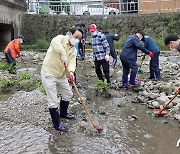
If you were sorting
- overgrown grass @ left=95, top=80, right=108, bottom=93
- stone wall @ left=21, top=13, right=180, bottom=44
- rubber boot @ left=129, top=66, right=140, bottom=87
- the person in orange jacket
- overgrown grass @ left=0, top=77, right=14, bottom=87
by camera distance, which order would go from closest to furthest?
overgrown grass @ left=95, top=80, right=108, bottom=93 → rubber boot @ left=129, top=66, right=140, bottom=87 → overgrown grass @ left=0, top=77, right=14, bottom=87 → the person in orange jacket → stone wall @ left=21, top=13, right=180, bottom=44

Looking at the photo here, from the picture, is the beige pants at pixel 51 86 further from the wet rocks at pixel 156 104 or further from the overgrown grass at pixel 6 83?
the overgrown grass at pixel 6 83

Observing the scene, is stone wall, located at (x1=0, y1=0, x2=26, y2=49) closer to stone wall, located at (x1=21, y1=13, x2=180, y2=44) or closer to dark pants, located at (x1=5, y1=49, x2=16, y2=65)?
stone wall, located at (x1=21, y1=13, x2=180, y2=44)

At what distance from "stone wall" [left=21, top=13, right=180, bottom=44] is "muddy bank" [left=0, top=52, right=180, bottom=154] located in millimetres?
11144

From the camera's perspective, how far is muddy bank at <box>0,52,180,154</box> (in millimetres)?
4800

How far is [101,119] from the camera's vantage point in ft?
20.1

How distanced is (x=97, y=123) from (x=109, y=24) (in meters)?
15.8

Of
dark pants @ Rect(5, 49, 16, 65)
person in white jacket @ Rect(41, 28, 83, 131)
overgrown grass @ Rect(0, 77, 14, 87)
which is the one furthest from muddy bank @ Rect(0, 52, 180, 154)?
dark pants @ Rect(5, 49, 16, 65)

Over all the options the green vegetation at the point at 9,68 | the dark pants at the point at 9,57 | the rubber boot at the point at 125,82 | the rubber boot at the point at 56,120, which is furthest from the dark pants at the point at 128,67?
the dark pants at the point at 9,57

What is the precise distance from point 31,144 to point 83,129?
109cm

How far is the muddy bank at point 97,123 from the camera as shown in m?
4.80

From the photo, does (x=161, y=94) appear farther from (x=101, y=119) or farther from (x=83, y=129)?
(x=83, y=129)

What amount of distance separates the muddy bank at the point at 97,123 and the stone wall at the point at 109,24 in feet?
36.6

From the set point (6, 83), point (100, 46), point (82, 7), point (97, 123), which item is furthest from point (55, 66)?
point (82, 7)

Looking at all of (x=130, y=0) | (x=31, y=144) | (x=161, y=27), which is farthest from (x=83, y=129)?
(x=130, y=0)
